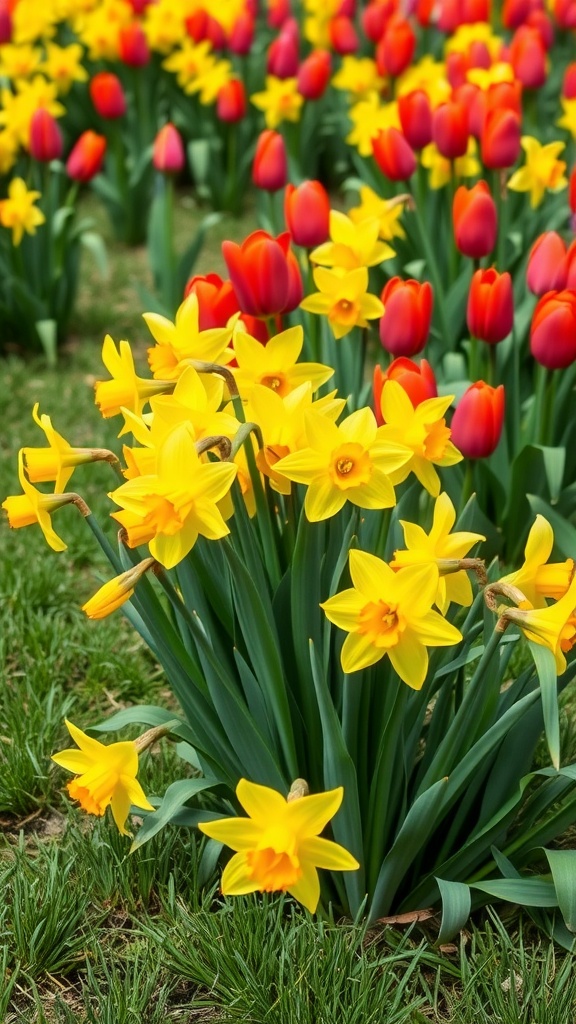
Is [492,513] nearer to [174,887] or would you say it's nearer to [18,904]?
[174,887]

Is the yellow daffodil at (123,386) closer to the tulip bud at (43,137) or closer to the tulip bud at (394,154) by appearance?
the tulip bud at (394,154)

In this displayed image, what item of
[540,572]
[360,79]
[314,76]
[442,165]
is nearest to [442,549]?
[540,572]

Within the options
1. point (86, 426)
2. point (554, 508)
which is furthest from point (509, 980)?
point (86, 426)

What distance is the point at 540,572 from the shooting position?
1.52m

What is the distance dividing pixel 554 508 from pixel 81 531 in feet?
4.12

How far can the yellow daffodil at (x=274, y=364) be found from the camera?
1.68 meters

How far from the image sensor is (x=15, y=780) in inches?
81.4

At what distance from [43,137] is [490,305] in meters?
2.13

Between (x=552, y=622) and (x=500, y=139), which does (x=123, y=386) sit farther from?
(x=500, y=139)

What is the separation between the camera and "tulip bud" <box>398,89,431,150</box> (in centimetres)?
293

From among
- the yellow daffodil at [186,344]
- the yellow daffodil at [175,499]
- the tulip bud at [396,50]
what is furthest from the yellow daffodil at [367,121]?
the yellow daffodil at [175,499]

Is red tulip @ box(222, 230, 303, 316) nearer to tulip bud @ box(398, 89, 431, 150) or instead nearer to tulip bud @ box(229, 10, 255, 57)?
tulip bud @ box(398, 89, 431, 150)

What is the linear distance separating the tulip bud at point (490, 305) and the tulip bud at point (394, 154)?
762mm

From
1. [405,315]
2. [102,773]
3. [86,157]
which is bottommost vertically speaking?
[102,773]
